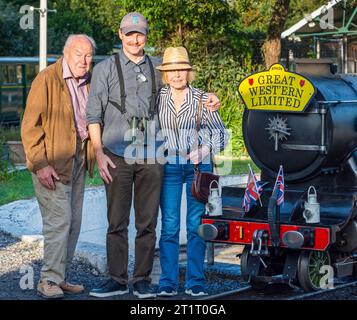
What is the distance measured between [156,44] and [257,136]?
47.7ft

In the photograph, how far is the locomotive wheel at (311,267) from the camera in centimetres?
743

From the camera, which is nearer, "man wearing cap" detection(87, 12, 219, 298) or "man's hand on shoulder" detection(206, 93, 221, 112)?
"man wearing cap" detection(87, 12, 219, 298)

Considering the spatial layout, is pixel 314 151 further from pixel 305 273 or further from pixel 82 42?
pixel 82 42

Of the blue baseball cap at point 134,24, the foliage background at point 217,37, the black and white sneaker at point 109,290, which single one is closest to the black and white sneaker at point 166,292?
the black and white sneaker at point 109,290

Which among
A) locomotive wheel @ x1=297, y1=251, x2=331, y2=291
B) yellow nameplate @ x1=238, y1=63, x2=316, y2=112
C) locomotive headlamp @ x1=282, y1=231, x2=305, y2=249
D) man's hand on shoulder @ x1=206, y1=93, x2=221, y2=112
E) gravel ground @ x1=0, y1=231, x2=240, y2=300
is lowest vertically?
gravel ground @ x1=0, y1=231, x2=240, y2=300

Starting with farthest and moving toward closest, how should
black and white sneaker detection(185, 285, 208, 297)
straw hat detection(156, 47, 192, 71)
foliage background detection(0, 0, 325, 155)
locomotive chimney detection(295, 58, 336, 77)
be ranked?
foliage background detection(0, 0, 325, 155)
locomotive chimney detection(295, 58, 336, 77)
black and white sneaker detection(185, 285, 208, 297)
straw hat detection(156, 47, 192, 71)

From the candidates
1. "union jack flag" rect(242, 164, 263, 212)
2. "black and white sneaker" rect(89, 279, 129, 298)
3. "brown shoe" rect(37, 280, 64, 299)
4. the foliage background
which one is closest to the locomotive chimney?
"union jack flag" rect(242, 164, 263, 212)

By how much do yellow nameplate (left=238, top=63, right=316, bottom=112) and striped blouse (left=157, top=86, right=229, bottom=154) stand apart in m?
0.77

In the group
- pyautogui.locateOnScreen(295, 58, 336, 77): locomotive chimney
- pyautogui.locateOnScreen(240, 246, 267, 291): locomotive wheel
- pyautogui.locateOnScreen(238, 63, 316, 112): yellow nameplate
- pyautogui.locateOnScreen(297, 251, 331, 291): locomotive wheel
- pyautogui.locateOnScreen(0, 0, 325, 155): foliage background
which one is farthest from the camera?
pyautogui.locateOnScreen(0, 0, 325, 155): foliage background

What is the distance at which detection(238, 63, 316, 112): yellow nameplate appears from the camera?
7.59m

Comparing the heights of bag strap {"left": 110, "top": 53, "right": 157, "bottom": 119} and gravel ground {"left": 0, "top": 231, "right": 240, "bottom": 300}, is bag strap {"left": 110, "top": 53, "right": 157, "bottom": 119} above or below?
above

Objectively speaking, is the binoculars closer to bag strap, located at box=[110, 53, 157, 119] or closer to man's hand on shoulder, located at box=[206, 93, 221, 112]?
bag strap, located at box=[110, 53, 157, 119]

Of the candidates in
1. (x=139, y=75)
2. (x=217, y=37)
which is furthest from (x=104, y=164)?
(x=217, y=37)
